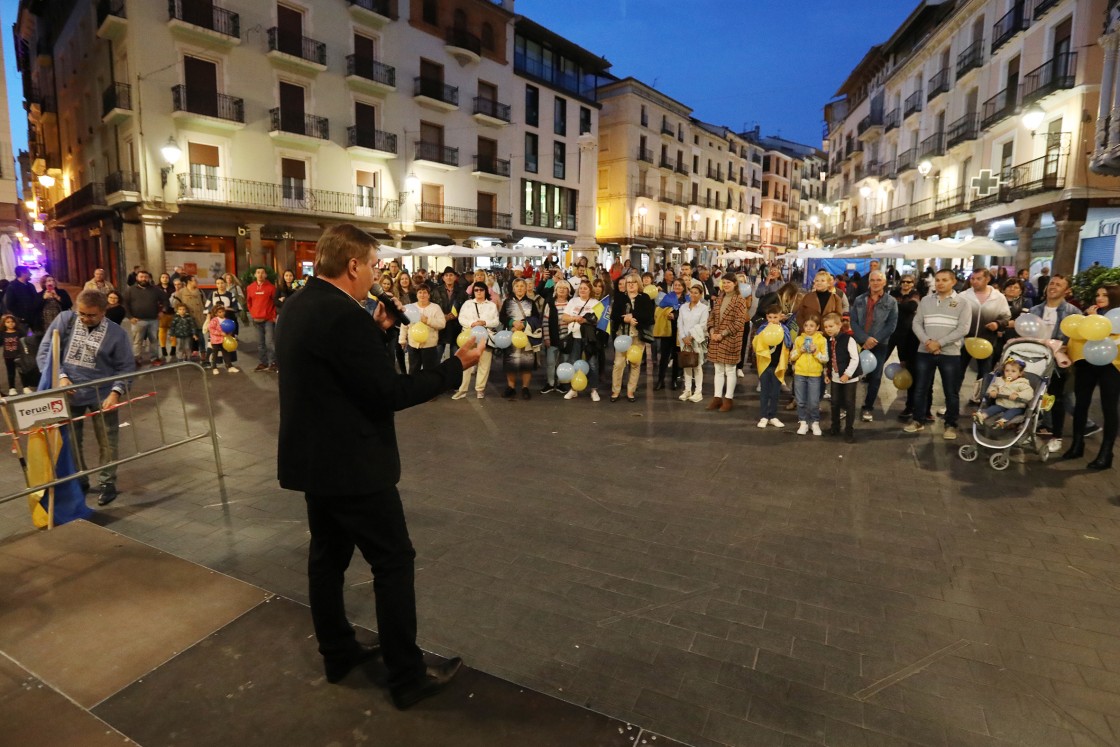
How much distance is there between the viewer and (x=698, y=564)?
4.04 meters

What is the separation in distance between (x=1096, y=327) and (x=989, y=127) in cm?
2110

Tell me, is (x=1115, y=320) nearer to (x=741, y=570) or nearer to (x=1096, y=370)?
(x=1096, y=370)

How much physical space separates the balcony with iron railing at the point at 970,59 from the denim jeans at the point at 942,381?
22.6 meters

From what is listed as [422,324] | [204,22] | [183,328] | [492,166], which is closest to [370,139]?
[204,22]

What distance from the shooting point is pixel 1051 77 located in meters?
18.7

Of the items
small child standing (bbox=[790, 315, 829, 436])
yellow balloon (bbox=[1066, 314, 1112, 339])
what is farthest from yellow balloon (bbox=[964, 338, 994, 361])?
small child standing (bbox=[790, 315, 829, 436])

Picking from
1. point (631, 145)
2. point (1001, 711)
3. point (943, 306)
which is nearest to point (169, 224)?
point (943, 306)

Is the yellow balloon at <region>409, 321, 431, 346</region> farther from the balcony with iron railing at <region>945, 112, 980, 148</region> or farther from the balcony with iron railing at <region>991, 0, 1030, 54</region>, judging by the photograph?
the balcony with iron railing at <region>945, 112, 980, 148</region>

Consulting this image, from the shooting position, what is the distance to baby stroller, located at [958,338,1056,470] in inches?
236

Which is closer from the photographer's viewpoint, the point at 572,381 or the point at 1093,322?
the point at 1093,322

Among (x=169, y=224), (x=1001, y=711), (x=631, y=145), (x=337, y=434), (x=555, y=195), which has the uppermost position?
(x=631, y=145)

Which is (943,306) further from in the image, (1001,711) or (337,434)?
(337,434)

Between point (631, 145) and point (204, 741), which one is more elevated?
point (631, 145)

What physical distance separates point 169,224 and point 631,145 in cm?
2897
